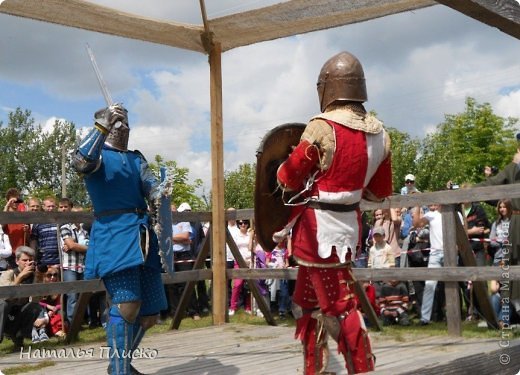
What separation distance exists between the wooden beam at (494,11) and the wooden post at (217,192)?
408 centimetres

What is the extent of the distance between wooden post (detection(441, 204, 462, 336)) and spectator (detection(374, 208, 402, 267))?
1.98m

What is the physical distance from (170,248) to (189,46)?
9.74ft

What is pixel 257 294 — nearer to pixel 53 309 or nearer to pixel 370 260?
pixel 370 260

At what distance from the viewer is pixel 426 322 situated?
22.7 ft

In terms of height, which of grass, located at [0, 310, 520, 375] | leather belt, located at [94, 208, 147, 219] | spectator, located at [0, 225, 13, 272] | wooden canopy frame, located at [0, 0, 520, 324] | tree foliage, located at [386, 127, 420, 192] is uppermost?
tree foliage, located at [386, 127, 420, 192]

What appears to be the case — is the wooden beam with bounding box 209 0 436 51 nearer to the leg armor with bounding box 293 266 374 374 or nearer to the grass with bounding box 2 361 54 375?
the leg armor with bounding box 293 266 374 374

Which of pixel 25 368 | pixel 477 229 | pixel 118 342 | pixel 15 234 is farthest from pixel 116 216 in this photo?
pixel 477 229

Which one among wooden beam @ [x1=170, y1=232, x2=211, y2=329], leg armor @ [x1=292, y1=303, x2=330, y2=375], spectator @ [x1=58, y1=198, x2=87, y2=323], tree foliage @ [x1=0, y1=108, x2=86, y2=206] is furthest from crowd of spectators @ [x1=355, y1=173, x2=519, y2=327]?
tree foliage @ [x1=0, y1=108, x2=86, y2=206]

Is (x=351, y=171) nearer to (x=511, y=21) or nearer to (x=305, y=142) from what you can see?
(x=305, y=142)

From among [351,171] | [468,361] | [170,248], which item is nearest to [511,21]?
[351,171]

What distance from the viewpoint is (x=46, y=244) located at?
7.31 m

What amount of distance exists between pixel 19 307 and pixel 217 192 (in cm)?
214

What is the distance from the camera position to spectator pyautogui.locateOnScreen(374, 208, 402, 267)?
7.69 meters

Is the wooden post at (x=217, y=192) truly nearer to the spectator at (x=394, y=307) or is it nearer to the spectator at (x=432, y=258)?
the spectator at (x=394, y=307)
